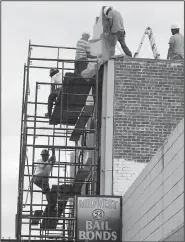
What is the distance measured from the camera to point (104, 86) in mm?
20250

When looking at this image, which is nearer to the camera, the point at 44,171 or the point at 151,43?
the point at 44,171

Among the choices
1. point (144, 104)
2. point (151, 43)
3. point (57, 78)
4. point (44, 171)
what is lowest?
point (44, 171)

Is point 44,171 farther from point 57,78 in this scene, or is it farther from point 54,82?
point 57,78

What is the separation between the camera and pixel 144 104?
20.0 metres

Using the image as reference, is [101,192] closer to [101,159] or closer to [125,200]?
[101,159]

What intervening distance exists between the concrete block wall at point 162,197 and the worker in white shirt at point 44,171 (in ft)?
14.3

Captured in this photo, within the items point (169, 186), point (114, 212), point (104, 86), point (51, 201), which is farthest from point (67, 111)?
point (169, 186)

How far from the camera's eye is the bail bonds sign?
1753 cm

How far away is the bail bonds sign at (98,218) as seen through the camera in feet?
57.5

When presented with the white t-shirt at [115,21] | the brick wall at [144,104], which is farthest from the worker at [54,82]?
the white t-shirt at [115,21]

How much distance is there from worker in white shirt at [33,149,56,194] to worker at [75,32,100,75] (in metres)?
2.45

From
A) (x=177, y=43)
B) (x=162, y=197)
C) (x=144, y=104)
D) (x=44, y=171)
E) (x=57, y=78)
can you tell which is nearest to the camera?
(x=162, y=197)

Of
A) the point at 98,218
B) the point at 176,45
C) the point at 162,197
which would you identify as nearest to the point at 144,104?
the point at 176,45

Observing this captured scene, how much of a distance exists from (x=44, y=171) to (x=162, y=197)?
8003mm
